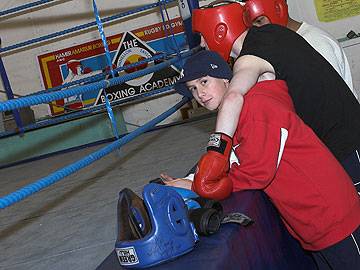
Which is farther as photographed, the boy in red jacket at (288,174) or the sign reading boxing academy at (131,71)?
the sign reading boxing academy at (131,71)

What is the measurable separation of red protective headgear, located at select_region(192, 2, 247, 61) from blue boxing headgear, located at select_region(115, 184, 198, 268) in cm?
84

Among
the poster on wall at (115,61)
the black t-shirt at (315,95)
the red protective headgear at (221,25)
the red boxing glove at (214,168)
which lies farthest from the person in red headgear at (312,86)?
the poster on wall at (115,61)

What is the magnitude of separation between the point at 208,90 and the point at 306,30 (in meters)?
0.63

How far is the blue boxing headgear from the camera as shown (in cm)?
94

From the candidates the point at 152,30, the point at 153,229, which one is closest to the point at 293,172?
the point at 153,229

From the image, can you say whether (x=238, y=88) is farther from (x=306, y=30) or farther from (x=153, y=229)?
(x=306, y=30)

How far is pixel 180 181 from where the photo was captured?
132 cm

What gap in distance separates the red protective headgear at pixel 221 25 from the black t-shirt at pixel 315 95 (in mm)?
376

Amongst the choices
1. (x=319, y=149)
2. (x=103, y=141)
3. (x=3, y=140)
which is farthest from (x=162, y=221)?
(x=3, y=140)

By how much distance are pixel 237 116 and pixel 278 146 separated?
11 centimetres

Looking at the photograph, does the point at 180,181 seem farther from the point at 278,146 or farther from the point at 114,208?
the point at 114,208

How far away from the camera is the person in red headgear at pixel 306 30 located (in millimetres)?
1694

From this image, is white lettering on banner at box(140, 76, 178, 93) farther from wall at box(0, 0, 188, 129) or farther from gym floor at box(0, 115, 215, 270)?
gym floor at box(0, 115, 215, 270)

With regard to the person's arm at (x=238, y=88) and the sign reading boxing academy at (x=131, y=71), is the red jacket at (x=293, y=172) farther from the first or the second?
the sign reading boxing academy at (x=131, y=71)
